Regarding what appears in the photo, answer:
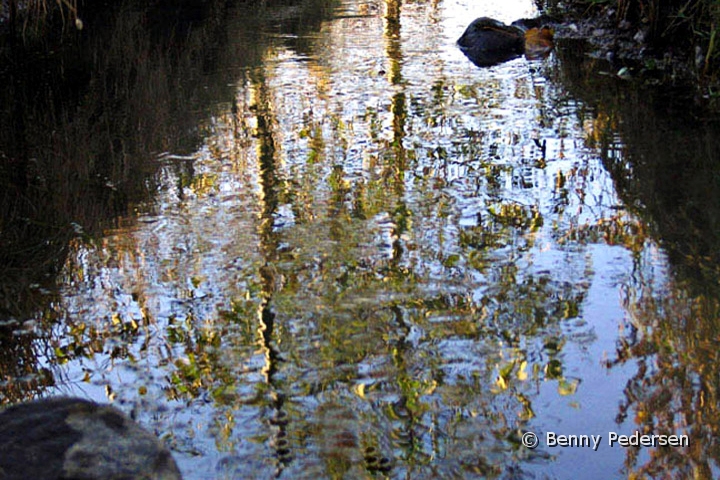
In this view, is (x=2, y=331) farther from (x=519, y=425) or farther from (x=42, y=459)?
(x=519, y=425)

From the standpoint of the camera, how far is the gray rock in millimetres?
2783

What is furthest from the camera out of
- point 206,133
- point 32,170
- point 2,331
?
point 206,133

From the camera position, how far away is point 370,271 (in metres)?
5.24

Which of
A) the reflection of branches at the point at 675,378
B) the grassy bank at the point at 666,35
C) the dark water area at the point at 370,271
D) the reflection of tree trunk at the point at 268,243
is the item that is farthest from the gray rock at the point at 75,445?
the grassy bank at the point at 666,35

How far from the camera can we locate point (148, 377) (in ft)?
13.9

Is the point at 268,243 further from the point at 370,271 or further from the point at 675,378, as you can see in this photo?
the point at 675,378

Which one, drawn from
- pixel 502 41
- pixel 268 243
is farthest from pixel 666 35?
pixel 268 243

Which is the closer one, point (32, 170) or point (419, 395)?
point (419, 395)

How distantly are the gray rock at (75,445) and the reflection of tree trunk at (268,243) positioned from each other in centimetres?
77

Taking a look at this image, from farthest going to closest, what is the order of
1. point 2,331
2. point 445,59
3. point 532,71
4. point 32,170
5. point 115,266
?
point 445,59, point 532,71, point 32,170, point 115,266, point 2,331

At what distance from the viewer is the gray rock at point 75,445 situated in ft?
9.13

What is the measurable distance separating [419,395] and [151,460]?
4.69 ft

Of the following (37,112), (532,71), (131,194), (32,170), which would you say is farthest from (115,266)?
(532,71)

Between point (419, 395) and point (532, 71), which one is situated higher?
point (532, 71)
